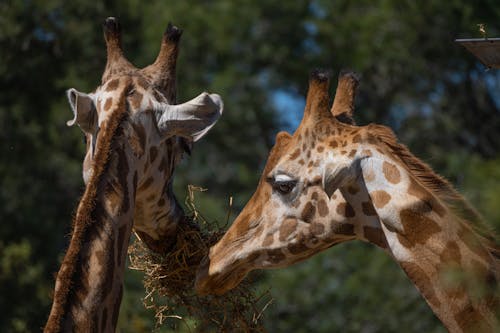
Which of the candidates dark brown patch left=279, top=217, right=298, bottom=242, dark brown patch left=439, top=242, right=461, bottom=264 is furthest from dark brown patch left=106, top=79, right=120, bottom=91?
dark brown patch left=439, top=242, right=461, bottom=264

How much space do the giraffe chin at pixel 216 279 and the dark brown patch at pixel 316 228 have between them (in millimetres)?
470

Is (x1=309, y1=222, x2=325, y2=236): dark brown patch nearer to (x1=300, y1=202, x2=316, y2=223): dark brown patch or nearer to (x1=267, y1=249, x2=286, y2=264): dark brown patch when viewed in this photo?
(x1=300, y1=202, x2=316, y2=223): dark brown patch

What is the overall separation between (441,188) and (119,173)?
1659 mm

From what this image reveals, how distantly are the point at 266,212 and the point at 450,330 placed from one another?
1240 millimetres

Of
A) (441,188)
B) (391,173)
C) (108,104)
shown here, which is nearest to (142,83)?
(108,104)

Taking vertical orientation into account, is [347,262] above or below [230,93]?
below

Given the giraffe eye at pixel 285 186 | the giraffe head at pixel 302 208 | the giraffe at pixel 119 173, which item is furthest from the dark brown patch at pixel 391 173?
the giraffe at pixel 119 173

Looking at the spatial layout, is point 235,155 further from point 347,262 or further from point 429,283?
point 429,283

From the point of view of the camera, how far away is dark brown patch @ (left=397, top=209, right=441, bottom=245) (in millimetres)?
5199

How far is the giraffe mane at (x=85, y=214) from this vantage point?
5.05 m

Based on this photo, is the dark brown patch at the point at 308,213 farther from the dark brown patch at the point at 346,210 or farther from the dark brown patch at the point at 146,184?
the dark brown patch at the point at 146,184

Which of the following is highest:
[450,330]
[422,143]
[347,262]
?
[450,330]

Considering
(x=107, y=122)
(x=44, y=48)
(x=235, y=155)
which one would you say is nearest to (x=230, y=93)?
(x=235, y=155)

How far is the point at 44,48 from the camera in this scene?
1948cm
